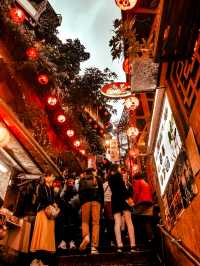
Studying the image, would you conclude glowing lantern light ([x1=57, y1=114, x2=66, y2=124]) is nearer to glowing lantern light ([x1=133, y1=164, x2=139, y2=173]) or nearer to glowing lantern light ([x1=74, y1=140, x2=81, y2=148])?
glowing lantern light ([x1=74, y1=140, x2=81, y2=148])

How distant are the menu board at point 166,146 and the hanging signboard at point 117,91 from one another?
11.3 feet

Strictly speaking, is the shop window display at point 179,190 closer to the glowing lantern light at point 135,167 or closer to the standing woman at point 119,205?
the standing woman at point 119,205

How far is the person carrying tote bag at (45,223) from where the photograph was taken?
360 inches

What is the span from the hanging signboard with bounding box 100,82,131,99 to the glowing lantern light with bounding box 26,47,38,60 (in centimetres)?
681

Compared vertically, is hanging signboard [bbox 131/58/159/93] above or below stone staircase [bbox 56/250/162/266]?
above

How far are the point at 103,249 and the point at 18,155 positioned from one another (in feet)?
20.2

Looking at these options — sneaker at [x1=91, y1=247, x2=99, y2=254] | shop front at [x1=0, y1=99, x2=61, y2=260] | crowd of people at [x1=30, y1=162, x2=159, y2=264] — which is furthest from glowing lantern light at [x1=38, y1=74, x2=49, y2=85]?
sneaker at [x1=91, y1=247, x2=99, y2=254]

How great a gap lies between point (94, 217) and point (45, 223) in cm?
204

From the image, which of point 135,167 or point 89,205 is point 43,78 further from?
point 89,205

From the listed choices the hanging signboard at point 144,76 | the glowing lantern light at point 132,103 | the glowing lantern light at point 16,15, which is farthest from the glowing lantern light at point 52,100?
the hanging signboard at point 144,76

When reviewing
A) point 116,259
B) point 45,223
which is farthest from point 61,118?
point 116,259

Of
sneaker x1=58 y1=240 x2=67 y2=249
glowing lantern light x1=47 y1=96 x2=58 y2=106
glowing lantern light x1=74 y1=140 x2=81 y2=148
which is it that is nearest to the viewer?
sneaker x1=58 y1=240 x2=67 y2=249

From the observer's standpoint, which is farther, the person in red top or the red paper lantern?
the red paper lantern

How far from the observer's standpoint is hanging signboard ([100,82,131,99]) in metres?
10.5
